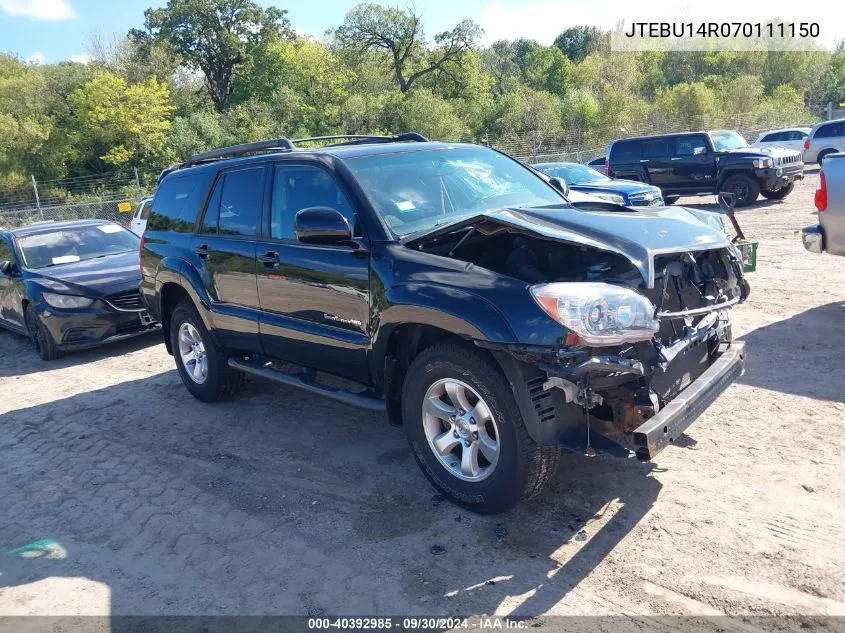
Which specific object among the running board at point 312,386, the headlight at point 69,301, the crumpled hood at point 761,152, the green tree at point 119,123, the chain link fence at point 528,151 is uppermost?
the green tree at point 119,123

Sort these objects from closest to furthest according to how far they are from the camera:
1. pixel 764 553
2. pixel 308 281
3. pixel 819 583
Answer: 1. pixel 819 583
2. pixel 764 553
3. pixel 308 281

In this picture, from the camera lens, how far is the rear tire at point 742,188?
1710 centimetres

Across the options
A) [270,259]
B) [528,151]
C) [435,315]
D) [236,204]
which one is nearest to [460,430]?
[435,315]

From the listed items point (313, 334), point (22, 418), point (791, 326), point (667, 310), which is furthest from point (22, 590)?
point (791, 326)

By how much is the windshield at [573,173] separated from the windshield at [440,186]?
8642mm

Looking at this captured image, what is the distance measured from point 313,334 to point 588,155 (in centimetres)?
2988

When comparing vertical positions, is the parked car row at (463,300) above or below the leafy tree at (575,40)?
below

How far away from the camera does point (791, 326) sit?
6.75m

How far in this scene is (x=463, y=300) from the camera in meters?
3.62

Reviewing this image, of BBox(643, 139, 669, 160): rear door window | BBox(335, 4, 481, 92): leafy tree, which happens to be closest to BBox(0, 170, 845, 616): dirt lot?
BBox(643, 139, 669, 160): rear door window

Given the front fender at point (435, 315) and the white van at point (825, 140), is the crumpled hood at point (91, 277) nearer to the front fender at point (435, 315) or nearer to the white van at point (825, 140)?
the front fender at point (435, 315)

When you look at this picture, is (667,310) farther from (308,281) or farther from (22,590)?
(22,590)

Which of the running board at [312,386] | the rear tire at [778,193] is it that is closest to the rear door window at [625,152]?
the rear tire at [778,193]

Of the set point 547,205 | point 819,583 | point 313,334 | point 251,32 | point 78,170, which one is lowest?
point 819,583
